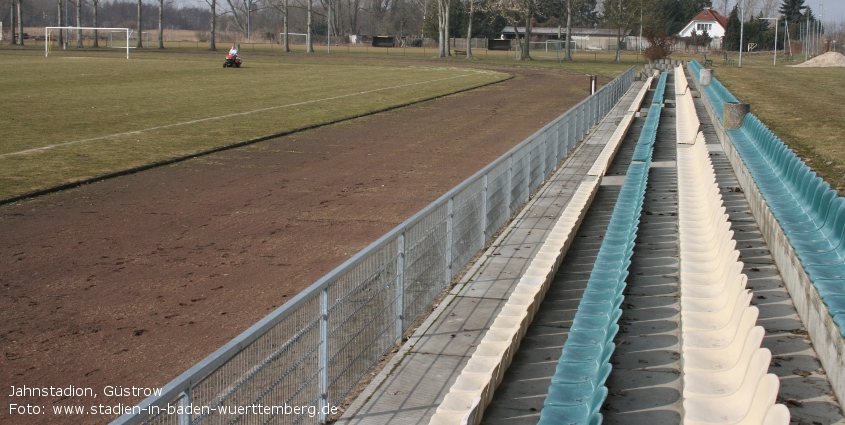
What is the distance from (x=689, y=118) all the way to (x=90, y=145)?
14740 mm

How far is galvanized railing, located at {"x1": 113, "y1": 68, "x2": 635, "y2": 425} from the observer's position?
4.31 meters

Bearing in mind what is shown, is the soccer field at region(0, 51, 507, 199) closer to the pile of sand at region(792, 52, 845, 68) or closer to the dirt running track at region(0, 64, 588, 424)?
the dirt running track at region(0, 64, 588, 424)

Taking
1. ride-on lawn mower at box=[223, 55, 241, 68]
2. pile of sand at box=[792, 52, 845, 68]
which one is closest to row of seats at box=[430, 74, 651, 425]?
ride-on lawn mower at box=[223, 55, 241, 68]

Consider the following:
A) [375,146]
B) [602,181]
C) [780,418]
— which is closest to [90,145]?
[375,146]

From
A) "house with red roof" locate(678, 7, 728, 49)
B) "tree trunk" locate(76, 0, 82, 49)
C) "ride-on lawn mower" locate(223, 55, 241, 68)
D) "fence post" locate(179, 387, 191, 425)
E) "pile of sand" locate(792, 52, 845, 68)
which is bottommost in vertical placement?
"fence post" locate(179, 387, 191, 425)

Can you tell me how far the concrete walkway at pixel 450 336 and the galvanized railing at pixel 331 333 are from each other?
20 cm

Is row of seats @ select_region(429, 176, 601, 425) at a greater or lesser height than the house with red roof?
lesser

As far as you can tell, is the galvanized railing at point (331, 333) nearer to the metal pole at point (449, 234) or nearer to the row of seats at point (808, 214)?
the metal pole at point (449, 234)

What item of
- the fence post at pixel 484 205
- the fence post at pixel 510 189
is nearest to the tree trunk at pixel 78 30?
the fence post at pixel 510 189

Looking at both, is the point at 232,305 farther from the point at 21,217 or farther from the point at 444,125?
the point at 444,125

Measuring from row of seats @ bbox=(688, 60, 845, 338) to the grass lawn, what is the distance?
4.74 feet

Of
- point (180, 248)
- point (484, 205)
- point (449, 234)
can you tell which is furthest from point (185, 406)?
point (180, 248)

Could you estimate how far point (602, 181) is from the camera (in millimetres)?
15609

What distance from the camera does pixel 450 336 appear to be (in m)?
7.55
